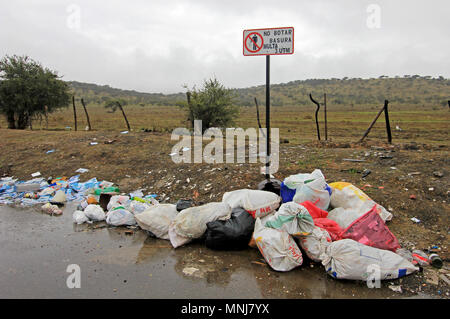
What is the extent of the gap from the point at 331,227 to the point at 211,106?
9.19 meters

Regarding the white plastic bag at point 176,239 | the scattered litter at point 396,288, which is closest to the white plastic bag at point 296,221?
the scattered litter at point 396,288

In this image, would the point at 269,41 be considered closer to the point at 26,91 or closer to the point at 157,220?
the point at 157,220

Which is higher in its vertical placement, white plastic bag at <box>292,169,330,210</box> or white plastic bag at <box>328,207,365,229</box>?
white plastic bag at <box>292,169,330,210</box>

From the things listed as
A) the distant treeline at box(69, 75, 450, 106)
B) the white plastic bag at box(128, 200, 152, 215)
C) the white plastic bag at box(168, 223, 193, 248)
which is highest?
the distant treeline at box(69, 75, 450, 106)

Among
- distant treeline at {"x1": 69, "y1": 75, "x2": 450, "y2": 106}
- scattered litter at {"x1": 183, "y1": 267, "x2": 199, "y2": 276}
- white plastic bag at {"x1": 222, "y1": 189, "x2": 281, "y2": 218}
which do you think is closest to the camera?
scattered litter at {"x1": 183, "y1": 267, "x2": 199, "y2": 276}

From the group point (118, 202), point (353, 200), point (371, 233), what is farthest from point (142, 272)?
point (353, 200)

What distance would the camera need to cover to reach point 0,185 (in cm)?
670

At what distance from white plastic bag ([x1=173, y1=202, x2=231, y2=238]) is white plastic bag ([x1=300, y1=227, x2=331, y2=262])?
979 mm

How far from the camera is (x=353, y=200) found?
12.6ft

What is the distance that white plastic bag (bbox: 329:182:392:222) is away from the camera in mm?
3713

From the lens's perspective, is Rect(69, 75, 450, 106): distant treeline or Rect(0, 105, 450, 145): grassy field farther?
Rect(69, 75, 450, 106): distant treeline

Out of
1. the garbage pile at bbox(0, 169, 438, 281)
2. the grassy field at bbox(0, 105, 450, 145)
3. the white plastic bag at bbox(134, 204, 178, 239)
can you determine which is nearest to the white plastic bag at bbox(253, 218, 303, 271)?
the garbage pile at bbox(0, 169, 438, 281)

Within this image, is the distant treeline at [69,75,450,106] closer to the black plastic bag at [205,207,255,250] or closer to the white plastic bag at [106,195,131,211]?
the white plastic bag at [106,195,131,211]

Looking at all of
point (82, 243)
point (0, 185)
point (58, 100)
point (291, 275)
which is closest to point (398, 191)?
point (291, 275)
